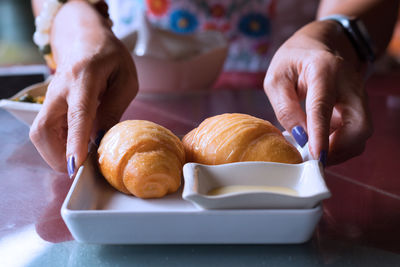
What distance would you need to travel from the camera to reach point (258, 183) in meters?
0.63

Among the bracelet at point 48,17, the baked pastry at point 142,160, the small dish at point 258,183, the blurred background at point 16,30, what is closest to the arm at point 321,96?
the small dish at point 258,183

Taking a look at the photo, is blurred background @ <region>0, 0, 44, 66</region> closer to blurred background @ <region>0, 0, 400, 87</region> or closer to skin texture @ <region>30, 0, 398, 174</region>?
blurred background @ <region>0, 0, 400, 87</region>

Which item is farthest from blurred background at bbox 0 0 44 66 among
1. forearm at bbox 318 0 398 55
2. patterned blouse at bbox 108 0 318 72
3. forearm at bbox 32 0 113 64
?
forearm at bbox 318 0 398 55

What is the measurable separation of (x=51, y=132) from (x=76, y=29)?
0.36 meters

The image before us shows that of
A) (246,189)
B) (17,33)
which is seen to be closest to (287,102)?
(246,189)

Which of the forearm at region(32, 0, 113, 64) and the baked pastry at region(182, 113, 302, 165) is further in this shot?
the forearm at region(32, 0, 113, 64)

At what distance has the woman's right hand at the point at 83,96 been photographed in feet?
2.55

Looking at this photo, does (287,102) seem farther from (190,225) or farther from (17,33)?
(17,33)

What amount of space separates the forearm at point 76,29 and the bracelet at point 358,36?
574 mm

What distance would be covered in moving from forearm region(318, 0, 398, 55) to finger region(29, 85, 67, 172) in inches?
32.4

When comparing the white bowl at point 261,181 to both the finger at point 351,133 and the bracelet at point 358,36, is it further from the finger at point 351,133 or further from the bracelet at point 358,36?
the bracelet at point 358,36

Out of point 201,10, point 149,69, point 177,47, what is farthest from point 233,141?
point 201,10

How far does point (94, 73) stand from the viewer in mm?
876

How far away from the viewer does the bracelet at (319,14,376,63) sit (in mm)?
1134
